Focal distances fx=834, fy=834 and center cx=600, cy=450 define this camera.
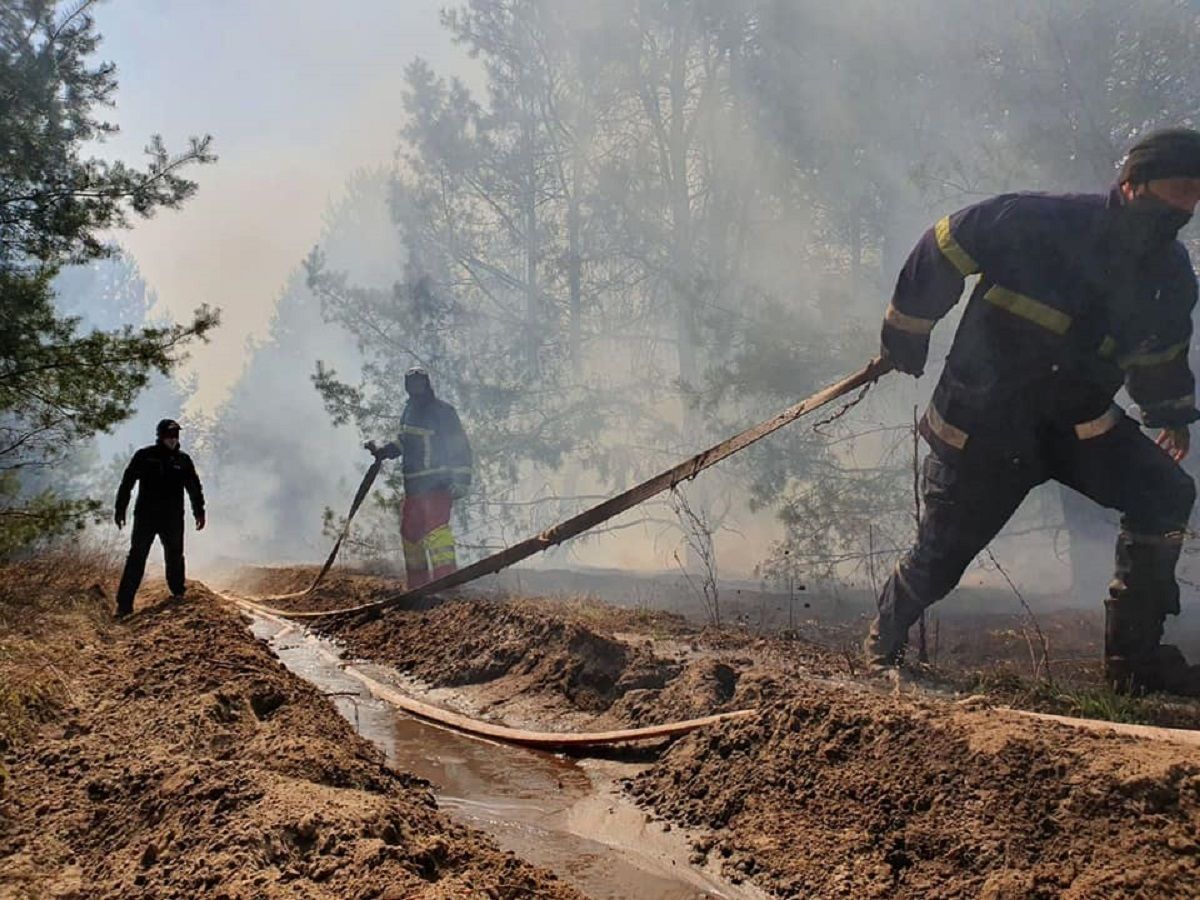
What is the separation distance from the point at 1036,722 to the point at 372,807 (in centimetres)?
215

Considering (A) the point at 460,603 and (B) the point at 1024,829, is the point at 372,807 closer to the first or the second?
(B) the point at 1024,829

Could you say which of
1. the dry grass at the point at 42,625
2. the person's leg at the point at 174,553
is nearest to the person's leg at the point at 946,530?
the dry grass at the point at 42,625

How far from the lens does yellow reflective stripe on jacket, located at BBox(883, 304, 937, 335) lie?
13.8ft

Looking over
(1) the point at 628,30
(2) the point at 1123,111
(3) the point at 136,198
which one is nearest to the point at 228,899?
(3) the point at 136,198

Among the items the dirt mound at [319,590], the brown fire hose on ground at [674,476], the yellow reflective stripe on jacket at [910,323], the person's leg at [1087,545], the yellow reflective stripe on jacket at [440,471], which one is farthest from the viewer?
the person's leg at [1087,545]

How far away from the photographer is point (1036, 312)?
393cm

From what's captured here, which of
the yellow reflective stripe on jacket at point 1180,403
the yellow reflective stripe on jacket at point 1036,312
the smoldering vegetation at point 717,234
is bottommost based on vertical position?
the yellow reflective stripe on jacket at point 1180,403

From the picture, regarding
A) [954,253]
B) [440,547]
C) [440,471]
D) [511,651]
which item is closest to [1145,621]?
[954,253]

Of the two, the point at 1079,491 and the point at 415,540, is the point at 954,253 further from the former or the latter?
the point at 415,540

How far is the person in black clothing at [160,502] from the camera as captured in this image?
6934 millimetres

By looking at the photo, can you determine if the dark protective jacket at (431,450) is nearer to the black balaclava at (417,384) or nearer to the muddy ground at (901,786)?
the black balaclava at (417,384)

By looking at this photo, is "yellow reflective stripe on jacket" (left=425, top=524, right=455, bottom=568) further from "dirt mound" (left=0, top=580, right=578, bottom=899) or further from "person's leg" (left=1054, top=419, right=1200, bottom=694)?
"person's leg" (left=1054, top=419, right=1200, bottom=694)

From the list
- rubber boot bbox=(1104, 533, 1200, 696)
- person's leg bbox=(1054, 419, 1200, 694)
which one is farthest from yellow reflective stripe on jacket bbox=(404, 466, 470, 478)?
rubber boot bbox=(1104, 533, 1200, 696)

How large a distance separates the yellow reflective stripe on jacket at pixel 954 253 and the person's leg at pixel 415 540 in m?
5.82
